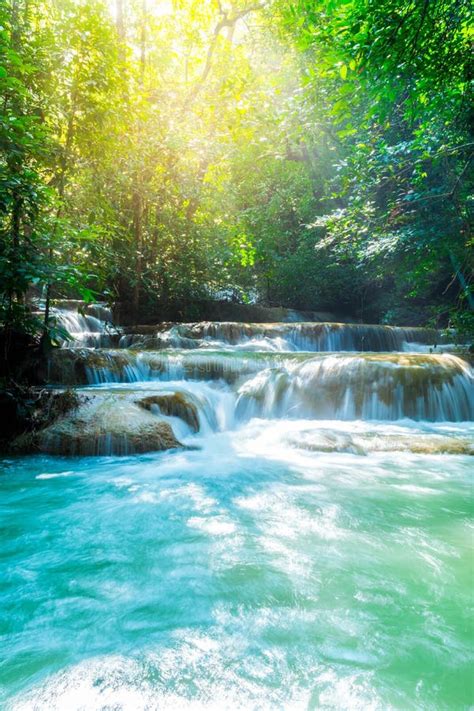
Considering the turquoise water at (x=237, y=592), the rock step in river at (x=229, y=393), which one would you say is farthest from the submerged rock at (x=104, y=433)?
the turquoise water at (x=237, y=592)

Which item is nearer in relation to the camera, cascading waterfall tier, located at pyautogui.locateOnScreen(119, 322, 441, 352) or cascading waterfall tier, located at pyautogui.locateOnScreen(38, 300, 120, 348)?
cascading waterfall tier, located at pyautogui.locateOnScreen(38, 300, 120, 348)

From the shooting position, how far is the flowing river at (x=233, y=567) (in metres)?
1.68

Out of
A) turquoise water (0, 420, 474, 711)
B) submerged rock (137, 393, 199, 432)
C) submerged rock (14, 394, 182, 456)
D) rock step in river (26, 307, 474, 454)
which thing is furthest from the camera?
submerged rock (137, 393, 199, 432)

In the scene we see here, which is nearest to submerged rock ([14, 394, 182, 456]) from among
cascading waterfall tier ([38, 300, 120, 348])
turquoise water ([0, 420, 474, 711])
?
turquoise water ([0, 420, 474, 711])

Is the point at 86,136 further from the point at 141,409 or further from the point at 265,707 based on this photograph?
the point at 265,707

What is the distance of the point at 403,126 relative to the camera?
35.1 feet

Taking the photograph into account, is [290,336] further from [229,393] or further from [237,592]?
[237,592]

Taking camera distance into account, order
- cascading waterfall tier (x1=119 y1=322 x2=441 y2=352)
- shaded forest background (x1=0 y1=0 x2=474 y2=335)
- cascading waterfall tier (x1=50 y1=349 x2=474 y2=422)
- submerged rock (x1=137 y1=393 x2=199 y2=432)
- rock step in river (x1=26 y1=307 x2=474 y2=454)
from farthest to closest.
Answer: cascading waterfall tier (x1=119 y1=322 x2=441 y2=352) < cascading waterfall tier (x1=50 y1=349 x2=474 y2=422) < submerged rock (x1=137 y1=393 x2=199 y2=432) < rock step in river (x1=26 y1=307 x2=474 y2=454) < shaded forest background (x1=0 y1=0 x2=474 y2=335)

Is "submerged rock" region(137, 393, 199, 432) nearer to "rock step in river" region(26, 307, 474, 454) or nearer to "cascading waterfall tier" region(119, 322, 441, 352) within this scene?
"rock step in river" region(26, 307, 474, 454)

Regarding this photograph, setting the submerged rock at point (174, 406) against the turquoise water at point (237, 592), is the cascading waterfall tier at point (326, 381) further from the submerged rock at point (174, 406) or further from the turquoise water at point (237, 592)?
the turquoise water at point (237, 592)

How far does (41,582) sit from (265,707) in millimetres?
1599

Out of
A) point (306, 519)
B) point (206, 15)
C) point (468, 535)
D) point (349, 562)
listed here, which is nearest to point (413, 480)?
point (468, 535)

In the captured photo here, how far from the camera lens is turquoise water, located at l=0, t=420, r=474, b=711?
1.65m

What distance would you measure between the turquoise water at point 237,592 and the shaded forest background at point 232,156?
9.60ft
